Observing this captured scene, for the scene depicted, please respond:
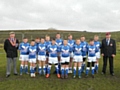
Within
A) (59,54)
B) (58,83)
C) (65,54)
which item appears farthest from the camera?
(59,54)

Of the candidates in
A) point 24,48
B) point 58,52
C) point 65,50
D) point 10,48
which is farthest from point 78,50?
point 10,48

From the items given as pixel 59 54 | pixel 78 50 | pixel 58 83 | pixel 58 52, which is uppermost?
pixel 78 50

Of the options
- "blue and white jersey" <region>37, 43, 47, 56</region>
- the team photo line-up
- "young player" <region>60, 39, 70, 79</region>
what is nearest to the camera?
"young player" <region>60, 39, 70, 79</region>

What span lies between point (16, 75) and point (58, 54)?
2387mm

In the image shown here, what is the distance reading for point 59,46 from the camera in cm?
952

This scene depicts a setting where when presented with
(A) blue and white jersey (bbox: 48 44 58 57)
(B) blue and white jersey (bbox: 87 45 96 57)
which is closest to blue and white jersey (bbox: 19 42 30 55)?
(A) blue and white jersey (bbox: 48 44 58 57)

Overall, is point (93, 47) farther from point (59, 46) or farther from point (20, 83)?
point (20, 83)

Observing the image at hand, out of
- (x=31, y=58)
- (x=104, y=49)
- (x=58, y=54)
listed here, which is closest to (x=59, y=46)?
(x=58, y=54)

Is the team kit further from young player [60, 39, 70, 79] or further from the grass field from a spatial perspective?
the grass field

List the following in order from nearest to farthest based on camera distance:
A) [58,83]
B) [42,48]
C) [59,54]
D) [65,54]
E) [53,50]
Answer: [58,83] < [65,54] < [53,50] < [42,48] < [59,54]

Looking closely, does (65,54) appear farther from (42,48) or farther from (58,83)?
(58,83)

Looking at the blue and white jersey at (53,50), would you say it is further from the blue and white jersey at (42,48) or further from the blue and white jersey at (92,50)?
the blue and white jersey at (92,50)

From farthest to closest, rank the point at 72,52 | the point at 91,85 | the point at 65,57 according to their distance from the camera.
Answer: the point at 72,52 → the point at 65,57 → the point at 91,85

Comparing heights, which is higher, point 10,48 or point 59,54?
point 10,48
